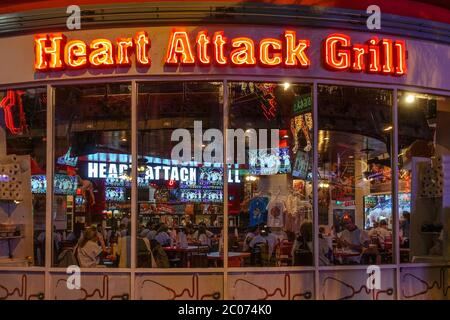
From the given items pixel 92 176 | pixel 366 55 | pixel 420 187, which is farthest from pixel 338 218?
pixel 92 176

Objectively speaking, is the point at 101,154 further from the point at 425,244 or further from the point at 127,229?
the point at 425,244

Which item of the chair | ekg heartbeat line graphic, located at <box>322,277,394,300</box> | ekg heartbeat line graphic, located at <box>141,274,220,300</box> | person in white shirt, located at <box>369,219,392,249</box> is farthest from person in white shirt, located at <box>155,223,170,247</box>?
person in white shirt, located at <box>369,219,392,249</box>

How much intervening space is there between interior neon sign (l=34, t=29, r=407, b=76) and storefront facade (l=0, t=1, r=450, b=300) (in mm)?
24

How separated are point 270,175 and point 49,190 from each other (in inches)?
153

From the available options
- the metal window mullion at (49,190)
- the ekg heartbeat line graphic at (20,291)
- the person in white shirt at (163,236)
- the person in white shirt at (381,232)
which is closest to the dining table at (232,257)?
the person in white shirt at (163,236)

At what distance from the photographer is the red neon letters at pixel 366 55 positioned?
9.97 meters

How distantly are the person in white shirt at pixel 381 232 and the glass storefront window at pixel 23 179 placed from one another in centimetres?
578

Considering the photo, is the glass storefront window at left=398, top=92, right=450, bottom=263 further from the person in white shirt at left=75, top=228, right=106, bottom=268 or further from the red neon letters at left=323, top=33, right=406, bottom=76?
the person in white shirt at left=75, top=228, right=106, bottom=268

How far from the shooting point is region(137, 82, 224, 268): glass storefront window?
10133mm

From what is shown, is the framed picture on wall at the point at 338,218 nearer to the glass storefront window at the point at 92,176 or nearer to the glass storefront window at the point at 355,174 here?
the glass storefront window at the point at 355,174

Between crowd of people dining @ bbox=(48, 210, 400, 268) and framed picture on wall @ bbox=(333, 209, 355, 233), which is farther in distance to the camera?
framed picture on wall @ bbox=(333, 209, 355, 233)

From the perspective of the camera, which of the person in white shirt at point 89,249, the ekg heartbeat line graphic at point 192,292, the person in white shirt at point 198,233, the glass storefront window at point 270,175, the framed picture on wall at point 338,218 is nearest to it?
the ekg heartbeat line graphic at point 192,292
